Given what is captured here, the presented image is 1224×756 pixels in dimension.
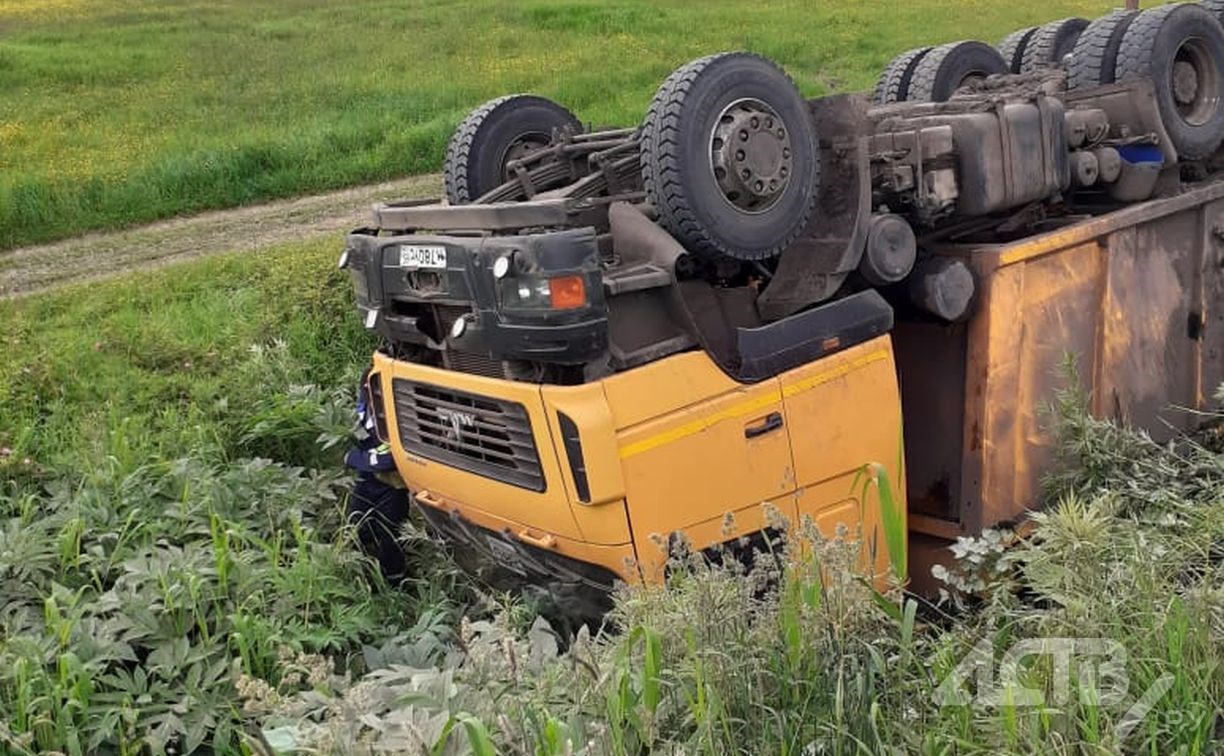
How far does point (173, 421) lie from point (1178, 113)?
4743mm

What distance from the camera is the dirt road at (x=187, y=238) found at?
937 cm

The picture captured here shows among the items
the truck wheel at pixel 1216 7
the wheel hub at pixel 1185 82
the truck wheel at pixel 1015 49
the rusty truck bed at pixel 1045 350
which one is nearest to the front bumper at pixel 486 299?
the rusty truck bed at pixel 1045 350

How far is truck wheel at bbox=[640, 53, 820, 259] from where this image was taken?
3670mm

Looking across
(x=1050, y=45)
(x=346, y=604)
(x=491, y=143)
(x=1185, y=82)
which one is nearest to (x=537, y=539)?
(x=346, y=604)

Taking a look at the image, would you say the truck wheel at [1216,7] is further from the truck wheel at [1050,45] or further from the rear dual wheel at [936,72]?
the rear dual wheel at [936,72]

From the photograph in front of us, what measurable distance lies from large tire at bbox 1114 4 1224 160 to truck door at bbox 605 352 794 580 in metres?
2.29

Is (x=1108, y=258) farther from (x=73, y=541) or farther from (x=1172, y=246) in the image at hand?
(x=73, y=541)

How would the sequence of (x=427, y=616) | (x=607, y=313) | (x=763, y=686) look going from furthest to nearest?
1. (x=427, y=616)
2. (x=607, y=313)
3. (x=763, y=686)

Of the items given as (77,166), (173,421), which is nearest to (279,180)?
(77,166)

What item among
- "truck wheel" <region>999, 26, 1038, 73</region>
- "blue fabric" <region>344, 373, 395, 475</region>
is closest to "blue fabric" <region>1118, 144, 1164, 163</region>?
"truck wheel" <region>999, 26, 1038, 73</region>

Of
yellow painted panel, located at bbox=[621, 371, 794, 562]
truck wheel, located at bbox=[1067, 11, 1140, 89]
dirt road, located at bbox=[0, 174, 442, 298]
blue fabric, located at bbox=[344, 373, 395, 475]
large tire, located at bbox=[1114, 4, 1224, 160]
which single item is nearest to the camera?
yellow painted panel, located at bbox=[621, 371, 794, 562]

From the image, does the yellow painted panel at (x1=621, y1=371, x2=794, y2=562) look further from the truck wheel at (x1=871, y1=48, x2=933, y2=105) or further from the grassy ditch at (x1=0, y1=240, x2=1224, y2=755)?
the truck wheel at (x1=871, y1=48, x2=933, y2=105)

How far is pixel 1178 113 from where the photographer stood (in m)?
5.00

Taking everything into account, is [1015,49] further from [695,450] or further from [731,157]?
[695,450]
